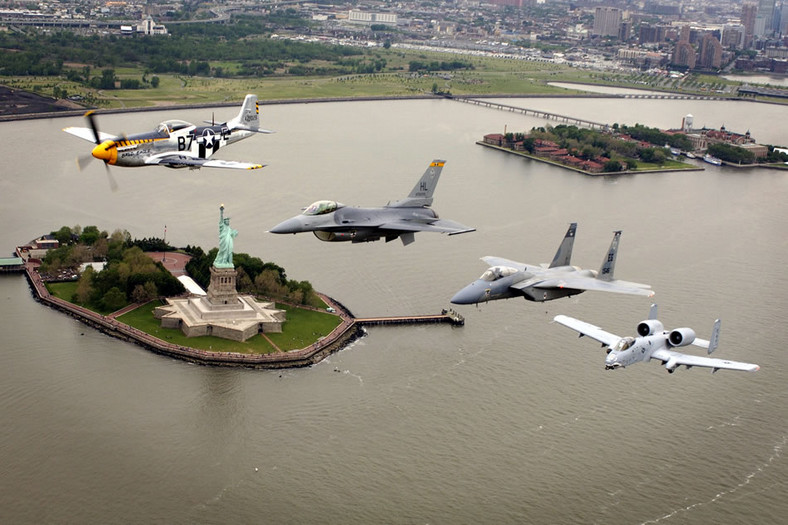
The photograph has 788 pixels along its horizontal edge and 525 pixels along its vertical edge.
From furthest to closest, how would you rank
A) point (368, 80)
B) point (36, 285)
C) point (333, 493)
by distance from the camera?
point (368, 80) → point (36, 285) → point (333, 493)

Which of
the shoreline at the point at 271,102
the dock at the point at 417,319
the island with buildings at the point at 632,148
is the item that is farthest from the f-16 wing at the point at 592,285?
the shoreline at the point at 271,102

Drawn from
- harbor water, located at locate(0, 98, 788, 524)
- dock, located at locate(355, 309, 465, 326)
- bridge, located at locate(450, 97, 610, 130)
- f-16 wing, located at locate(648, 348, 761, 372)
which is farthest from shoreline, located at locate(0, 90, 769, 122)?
f-16 wing, located at locate(648, 348, 761, 372)

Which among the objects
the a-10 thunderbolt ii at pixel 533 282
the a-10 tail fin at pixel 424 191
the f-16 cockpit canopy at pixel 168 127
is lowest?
the a-10 thunderbolt ii at pixel 533 282

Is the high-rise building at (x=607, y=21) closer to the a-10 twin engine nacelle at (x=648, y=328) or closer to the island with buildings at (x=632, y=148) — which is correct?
the island with buildings at (x=632, y=148)

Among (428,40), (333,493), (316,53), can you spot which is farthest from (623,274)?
(428,40)

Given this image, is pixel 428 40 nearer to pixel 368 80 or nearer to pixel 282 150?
pixel 368 80

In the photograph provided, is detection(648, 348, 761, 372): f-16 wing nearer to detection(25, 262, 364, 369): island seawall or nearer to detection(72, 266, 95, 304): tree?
detection(25, 262, 364, 369): island seawall

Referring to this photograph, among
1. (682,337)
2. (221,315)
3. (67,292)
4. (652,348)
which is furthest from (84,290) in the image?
(682,337)
